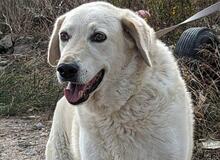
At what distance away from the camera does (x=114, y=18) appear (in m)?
3.78

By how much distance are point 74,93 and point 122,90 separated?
0.34 m

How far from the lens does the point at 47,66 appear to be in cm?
760

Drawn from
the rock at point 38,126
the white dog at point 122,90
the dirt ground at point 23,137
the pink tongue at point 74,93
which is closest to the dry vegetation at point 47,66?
the dirt ground at point 23,137

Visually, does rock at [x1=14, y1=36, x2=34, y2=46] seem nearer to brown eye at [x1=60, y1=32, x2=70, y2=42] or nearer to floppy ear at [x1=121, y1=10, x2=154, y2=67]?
brown eye at [x1=60, y1=32, x2=70, y2=42]

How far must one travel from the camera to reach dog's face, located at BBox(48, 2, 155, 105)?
139 inches

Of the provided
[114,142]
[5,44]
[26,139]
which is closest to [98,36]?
[114,142]

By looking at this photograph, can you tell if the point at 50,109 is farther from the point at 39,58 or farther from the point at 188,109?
the point at 188,109

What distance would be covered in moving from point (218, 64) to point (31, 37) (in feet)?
15.0

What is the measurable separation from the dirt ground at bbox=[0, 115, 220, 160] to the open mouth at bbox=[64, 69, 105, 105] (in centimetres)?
159

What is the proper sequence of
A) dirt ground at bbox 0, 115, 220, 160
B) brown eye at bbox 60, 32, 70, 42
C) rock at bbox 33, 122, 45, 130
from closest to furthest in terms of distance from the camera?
brown eye at bbox 60, 32, 70, 42 < dirt ground at bbox 0, 115, 220, 160 < rock at bbox 33, 122, 45, 130

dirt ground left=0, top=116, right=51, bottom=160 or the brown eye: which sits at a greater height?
the brown eye

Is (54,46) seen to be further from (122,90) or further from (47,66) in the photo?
(47,66)

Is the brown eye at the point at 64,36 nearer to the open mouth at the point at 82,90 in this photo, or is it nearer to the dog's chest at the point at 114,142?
the open mouth at the point at 82,90

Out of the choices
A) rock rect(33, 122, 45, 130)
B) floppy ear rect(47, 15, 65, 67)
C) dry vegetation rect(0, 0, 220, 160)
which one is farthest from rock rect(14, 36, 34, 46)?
floppy ear rect(47, 15, 65, 67)
